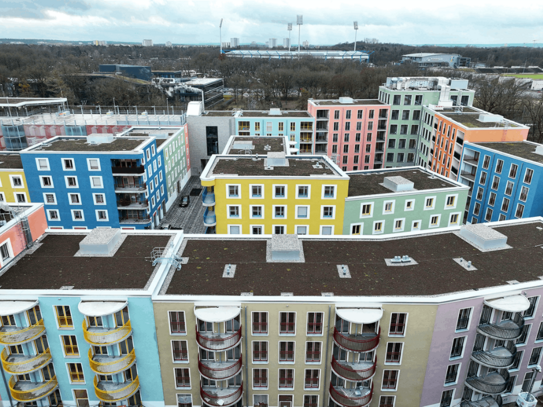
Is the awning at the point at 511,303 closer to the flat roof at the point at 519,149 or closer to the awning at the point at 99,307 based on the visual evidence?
the awning at the point at 99,307

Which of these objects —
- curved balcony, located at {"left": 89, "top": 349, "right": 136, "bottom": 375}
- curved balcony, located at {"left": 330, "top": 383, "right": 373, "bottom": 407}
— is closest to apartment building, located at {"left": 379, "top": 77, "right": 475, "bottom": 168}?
curved balcony, located at {"left": 330, "top": 383, "right": 373, "bottom": 407}

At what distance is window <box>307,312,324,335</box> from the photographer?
28172 millimetres

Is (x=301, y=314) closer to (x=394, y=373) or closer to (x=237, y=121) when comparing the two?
(x=394, y=373)

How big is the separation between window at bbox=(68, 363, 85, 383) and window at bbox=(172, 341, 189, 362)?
25.2 feet

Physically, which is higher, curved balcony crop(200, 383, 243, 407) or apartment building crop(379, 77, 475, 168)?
apartment building crop(379, 77, 475, 168)

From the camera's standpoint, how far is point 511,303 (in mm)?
27672

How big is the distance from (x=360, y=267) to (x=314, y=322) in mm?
6625

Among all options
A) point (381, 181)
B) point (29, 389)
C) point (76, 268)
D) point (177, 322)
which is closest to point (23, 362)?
point (29, 389)

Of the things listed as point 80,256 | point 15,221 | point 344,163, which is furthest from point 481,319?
point 344,163

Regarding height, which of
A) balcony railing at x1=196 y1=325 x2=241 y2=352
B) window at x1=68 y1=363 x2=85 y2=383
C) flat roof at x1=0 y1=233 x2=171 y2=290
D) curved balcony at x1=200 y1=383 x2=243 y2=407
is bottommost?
curved balcony at x1=200 y1=383 x2=243 y2=407

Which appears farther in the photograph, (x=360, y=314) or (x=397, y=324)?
(x=397, y=324)

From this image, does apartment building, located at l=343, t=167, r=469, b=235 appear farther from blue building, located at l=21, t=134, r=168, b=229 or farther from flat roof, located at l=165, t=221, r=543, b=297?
blue building, located at l=21, t=134, r=168, b=229

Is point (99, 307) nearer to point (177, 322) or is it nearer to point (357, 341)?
point (177, 322)

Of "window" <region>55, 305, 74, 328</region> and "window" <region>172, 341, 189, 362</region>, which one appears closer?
"window" <region>55, 305, 74, 328</region>
